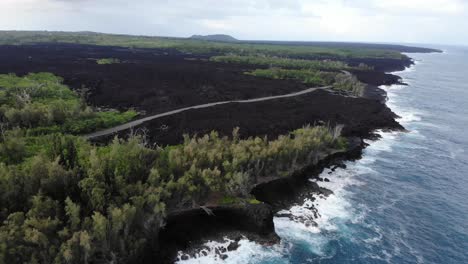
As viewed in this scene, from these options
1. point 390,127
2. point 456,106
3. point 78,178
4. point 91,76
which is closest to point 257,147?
point 78,178

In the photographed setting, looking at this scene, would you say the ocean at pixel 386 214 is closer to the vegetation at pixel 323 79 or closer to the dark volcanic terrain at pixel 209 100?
the dark volcanic terrain at pixel 209 100

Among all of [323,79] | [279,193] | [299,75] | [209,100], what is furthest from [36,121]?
[323,79]

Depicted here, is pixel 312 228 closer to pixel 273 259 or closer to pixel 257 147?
pixel 273 259

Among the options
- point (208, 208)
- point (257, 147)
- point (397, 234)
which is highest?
point (257, 147)

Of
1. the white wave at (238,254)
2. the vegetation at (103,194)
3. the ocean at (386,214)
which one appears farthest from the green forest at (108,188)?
the ocean at (386,214)

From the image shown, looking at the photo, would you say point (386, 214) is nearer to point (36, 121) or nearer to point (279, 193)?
point (279, 193)

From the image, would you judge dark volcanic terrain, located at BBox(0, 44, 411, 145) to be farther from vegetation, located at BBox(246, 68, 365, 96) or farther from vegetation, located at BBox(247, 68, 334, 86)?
vegetation, located at BBox(247, 68, 334, 86)
